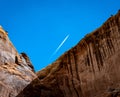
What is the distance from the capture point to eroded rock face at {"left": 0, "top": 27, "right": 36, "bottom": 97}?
41719 millimetres

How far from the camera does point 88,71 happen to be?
3819 centimetres

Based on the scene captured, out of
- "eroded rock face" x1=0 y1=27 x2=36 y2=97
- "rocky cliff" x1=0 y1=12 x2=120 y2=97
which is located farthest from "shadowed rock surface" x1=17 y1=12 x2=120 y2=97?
"eroded rock face" x1=0 y1=27 x2=36 y2=97

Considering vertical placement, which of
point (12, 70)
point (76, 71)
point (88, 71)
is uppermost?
point (12, 70)

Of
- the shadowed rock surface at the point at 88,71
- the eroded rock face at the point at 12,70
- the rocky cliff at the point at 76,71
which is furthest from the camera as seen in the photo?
the eroded rock face at the point at 12,70

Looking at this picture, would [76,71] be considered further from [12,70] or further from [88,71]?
[12,70]

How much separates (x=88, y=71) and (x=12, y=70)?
1295cm

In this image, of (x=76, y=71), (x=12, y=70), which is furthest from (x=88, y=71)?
(x=12, y=70)

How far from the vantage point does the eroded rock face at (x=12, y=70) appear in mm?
41719

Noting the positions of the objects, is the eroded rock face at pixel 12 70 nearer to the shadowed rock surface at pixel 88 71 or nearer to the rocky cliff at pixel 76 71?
the rocky cliff at pixel 76 71

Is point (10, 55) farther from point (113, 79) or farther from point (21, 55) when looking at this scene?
point (113, 79)

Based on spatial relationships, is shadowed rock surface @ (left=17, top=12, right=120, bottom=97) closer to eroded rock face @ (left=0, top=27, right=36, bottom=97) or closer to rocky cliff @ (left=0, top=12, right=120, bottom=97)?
rocky cliff @ (left=0, top=12, right=120, bottom=97)

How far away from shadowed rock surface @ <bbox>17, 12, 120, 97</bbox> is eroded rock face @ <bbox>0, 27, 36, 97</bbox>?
4.38 feet

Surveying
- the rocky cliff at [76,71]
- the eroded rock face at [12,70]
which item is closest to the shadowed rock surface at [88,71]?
the rocky cliff at [76,71]

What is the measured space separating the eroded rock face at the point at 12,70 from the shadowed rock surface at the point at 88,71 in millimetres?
1334
